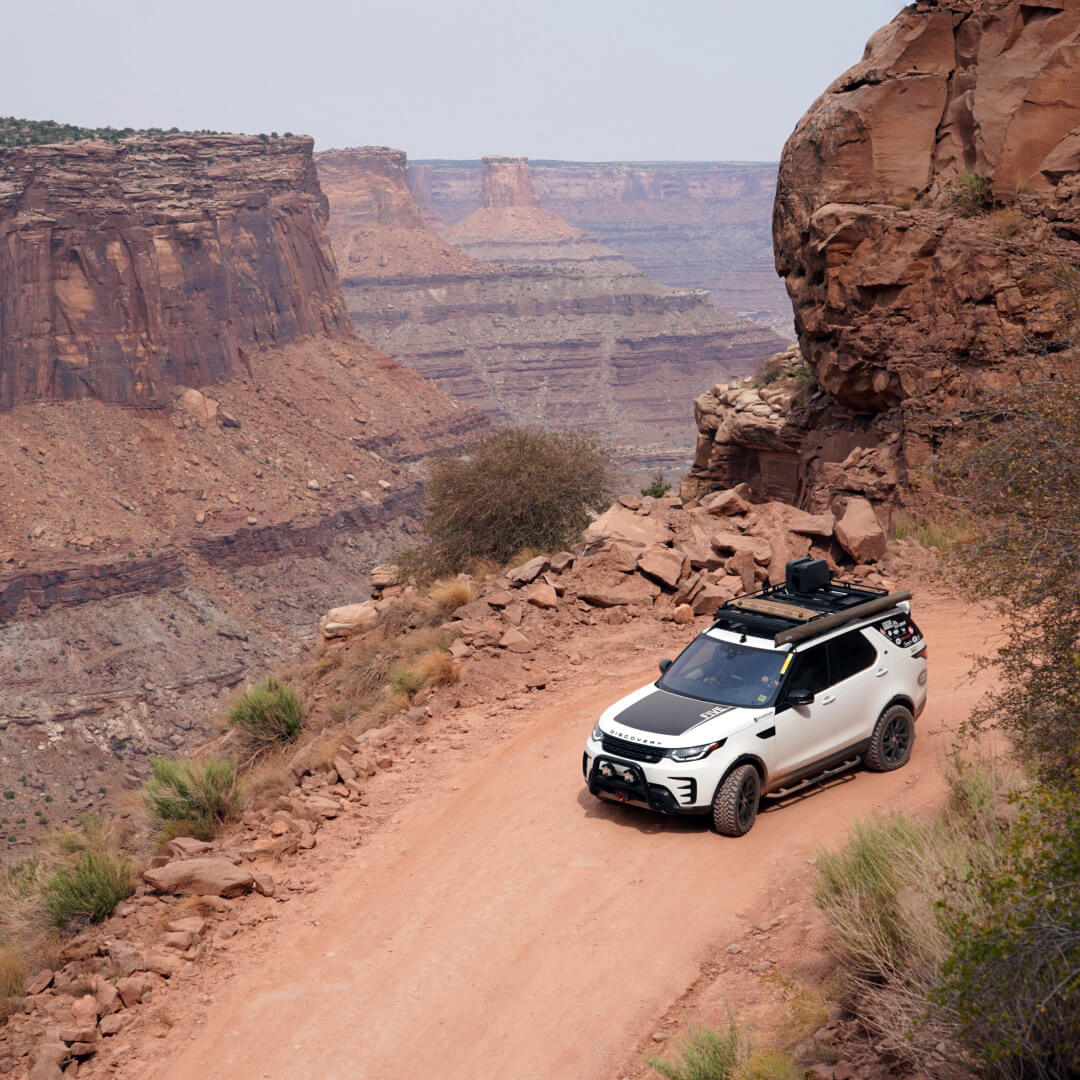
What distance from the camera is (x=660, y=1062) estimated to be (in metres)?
7.16

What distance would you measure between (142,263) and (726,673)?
80156 mm

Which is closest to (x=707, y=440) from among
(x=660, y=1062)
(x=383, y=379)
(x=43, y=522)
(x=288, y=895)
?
(x=288, y=895)

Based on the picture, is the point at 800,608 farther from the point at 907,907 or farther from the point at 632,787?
the point at 907,907

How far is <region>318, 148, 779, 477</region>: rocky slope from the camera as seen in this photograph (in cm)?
17138

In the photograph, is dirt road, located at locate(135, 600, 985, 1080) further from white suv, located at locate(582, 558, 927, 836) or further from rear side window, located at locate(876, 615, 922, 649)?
rear side window, located at locate(876, 615, 922, 649)

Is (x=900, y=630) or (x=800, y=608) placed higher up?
(x=800, y=608)

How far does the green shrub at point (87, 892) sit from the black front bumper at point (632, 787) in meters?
4.46

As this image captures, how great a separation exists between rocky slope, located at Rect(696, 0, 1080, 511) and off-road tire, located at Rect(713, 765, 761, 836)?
9.80 m

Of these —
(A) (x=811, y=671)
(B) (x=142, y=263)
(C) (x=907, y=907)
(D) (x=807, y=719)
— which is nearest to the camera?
(C) (x=907, y=907)

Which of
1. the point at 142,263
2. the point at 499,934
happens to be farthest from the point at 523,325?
the point at 499,934

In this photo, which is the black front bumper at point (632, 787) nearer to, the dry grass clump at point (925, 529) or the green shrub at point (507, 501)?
the dry grass clump at point (925, 529)

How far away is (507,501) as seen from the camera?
24453 mm

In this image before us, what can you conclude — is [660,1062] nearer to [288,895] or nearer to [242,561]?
[288,895]

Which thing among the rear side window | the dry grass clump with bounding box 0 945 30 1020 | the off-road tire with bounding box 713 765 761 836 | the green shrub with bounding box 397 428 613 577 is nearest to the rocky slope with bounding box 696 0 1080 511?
the green shrub with bounding box 397 428 613 577
